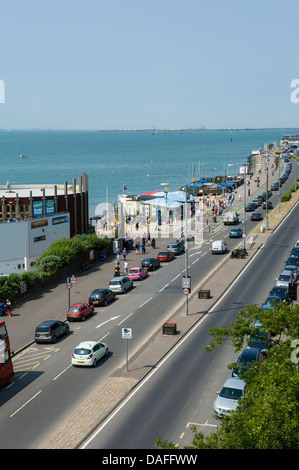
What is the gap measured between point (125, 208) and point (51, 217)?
111 feet

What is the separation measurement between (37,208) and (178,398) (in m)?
33.6

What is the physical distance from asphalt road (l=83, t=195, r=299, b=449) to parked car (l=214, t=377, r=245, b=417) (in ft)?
1.81

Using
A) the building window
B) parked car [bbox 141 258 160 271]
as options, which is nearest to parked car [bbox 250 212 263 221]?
parked car [bbox 141 258 160 271]

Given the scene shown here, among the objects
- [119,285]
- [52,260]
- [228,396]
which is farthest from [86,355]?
[52,260]

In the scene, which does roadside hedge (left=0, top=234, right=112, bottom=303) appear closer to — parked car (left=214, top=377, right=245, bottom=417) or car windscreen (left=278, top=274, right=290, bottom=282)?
car windscreen (left=278, top=274, right=290, bottom=282)

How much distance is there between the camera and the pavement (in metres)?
23.7

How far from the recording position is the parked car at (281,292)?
41062 millimetres

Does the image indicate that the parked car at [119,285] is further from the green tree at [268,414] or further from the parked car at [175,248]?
the green tree at [268,414]

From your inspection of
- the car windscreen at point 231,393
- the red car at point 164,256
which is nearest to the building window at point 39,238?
the red car at point 164,256

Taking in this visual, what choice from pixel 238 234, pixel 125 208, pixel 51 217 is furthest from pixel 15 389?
pixel 125 208

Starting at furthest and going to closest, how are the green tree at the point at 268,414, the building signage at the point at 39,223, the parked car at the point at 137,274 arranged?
the building signage at the point at 39,223 < the parked car at the point at 137,274 < the green tree at the point at 268,414

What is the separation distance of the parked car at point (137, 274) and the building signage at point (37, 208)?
453 inches

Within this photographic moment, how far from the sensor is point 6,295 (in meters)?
43.1
